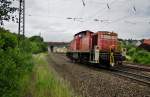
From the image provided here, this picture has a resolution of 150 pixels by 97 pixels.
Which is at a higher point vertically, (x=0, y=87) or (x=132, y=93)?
(x=0, y=87)

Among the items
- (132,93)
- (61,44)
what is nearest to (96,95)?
(132,93)

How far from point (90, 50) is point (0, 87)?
2289 centimetres

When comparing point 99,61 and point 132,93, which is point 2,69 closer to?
point 132,93

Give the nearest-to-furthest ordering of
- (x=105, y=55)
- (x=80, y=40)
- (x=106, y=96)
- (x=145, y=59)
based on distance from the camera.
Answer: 1. (x=106, y=96)
2. (x=105, y=55)
3. (x=80, y=40)
4. (x=145, y=59)

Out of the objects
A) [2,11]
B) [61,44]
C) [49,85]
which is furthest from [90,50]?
[61,44]

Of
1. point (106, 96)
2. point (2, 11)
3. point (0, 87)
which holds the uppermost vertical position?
point (2, 11)

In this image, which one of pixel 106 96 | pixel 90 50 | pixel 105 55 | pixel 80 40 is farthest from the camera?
pixel 80 40

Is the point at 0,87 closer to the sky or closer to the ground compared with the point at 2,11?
closer to the ground

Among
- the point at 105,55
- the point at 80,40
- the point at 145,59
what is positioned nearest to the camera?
the point at 105,55

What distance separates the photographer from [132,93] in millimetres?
13625

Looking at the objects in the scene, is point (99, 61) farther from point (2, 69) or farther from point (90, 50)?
point (2, 69)

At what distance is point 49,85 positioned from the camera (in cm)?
1455

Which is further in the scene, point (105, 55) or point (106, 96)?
point (105, 55)

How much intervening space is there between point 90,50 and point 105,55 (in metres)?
2.39
